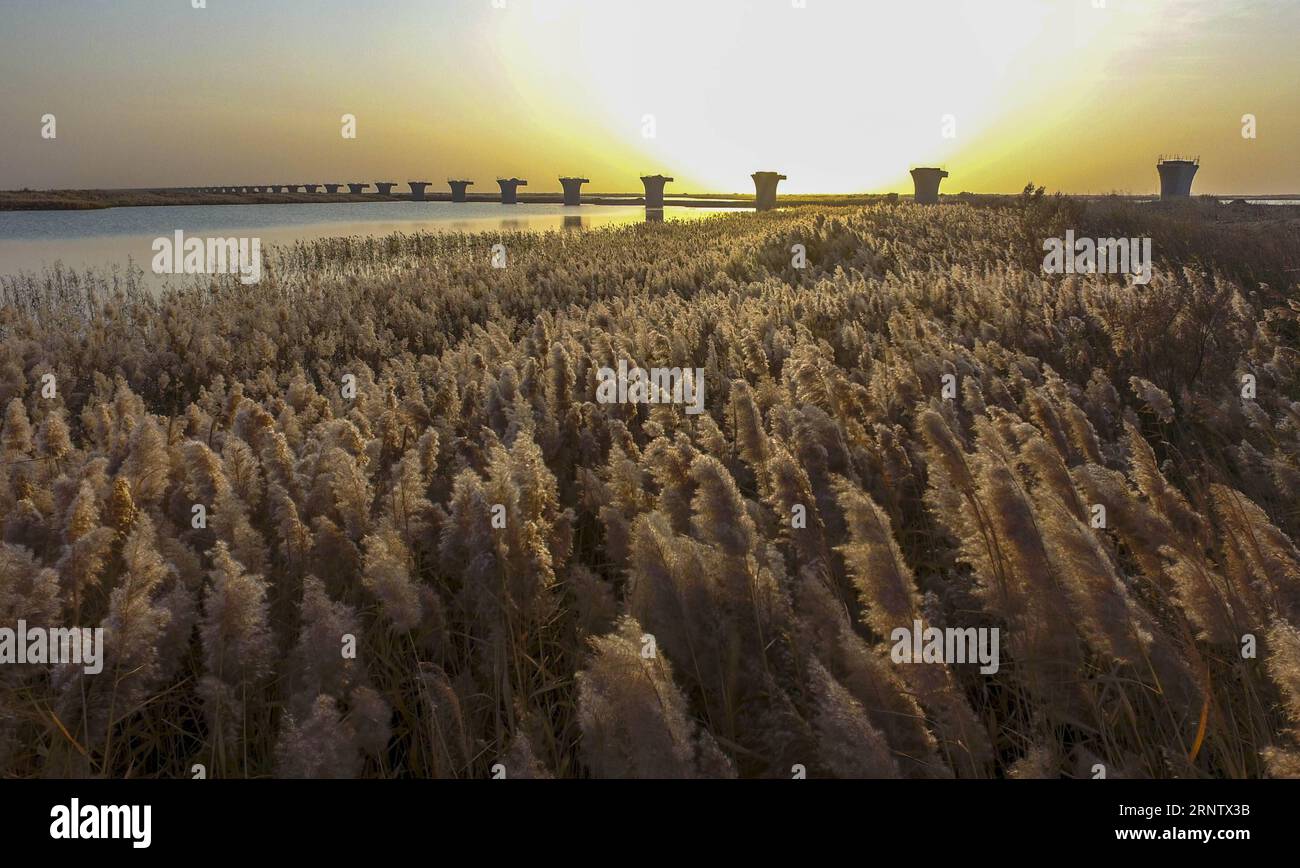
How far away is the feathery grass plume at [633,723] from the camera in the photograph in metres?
1.38

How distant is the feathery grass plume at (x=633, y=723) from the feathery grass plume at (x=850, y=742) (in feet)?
0.58

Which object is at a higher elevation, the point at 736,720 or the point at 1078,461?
the point at 1078,461

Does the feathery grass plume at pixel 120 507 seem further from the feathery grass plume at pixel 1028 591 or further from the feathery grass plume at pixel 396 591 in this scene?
the feathery grass plume at pixel 1028 591

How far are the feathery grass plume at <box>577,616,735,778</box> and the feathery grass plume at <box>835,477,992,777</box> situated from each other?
17.3 inches

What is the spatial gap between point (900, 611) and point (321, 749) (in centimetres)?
109

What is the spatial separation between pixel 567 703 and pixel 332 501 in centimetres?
128

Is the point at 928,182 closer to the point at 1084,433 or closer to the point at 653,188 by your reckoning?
the point at 653,188

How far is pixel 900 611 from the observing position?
1698 millimetres

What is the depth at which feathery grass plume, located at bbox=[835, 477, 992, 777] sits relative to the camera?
1661 millimetres

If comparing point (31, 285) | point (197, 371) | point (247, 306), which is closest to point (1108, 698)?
point (197, 371)

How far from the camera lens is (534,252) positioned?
25.5 meters

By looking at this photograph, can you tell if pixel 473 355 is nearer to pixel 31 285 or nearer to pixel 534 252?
pixel 31 285

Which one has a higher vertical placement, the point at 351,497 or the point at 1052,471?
the point at 1052,471

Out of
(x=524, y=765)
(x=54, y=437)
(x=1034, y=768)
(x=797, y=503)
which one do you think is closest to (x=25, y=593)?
(x=524, y=765)
